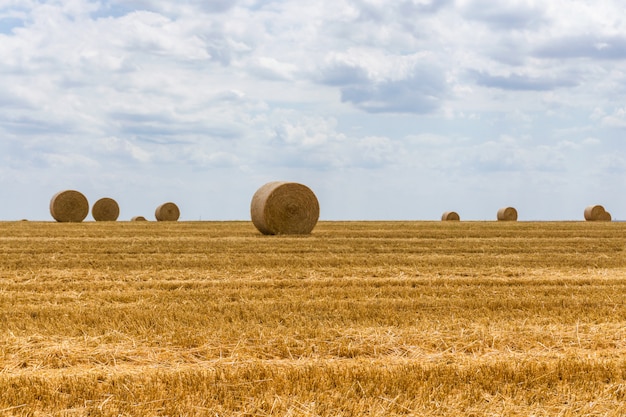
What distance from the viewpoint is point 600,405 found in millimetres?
5012

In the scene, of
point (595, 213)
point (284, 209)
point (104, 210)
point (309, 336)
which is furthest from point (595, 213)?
point (309, 336)

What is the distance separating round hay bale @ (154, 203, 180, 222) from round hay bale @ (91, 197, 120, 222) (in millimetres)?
2163

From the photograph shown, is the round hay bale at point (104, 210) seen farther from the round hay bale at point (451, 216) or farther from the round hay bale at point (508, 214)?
the round hay bale at point (508, 214)

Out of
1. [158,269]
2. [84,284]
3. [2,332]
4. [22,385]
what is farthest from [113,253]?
[22,385]

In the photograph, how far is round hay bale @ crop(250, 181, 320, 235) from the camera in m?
20.9

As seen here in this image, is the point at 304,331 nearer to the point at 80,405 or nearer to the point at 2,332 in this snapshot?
the point at 80,405

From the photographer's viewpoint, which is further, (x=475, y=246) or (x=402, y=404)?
(x=475, y=246)

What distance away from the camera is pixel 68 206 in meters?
30.1

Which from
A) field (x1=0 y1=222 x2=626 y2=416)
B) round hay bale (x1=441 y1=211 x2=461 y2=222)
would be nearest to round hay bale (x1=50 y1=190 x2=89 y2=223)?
field (x1=0 y1=222 x2=626 y2=416)

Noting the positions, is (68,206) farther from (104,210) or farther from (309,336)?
(309,336)

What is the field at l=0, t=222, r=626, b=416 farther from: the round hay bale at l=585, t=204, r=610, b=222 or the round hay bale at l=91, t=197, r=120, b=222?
the round hay bale at l=585, t=204, r=610, b=222

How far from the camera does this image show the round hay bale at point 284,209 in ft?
68.4

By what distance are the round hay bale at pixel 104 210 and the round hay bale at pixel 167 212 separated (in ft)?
7.10

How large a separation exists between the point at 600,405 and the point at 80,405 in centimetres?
371
